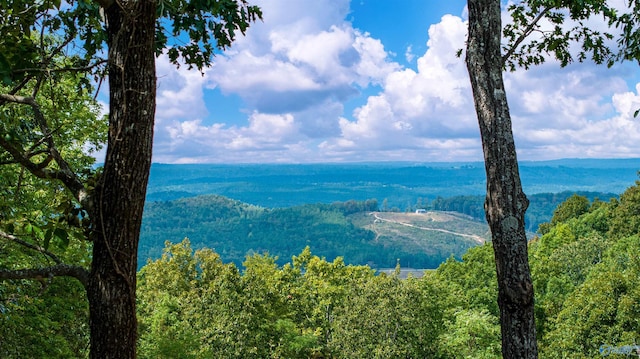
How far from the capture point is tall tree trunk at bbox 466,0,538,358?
14.1 feet

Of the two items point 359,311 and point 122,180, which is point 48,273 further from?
point 359,311

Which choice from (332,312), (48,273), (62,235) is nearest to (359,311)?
(332,312)

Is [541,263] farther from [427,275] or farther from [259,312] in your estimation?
[259,312]

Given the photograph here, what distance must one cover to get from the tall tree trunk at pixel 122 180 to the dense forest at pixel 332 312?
698 cm

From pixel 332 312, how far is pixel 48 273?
86.9 ft

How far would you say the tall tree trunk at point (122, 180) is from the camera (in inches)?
110

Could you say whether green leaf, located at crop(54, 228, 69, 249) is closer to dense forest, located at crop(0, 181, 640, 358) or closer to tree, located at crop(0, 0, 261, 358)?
tree, located at crop(0, 0, 261, 358)

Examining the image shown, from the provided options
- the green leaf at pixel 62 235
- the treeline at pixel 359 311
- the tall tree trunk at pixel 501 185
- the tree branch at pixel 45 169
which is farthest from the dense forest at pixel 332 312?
the tall tree trunk at pixel 501 185

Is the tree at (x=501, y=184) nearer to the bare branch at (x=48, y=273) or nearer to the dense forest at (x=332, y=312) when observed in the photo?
the bare branch at (x=48, y=273)

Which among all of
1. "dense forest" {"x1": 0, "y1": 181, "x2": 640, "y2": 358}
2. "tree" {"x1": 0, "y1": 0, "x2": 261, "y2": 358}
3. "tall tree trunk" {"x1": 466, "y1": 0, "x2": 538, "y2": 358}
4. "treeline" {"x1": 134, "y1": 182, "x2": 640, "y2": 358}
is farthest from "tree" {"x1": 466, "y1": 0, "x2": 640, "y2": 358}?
"treeline" {"x1": 134, "y1": 182, "x2": 640, "y2": 358}

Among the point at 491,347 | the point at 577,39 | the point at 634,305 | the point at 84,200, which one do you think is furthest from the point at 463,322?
the point at 84,200

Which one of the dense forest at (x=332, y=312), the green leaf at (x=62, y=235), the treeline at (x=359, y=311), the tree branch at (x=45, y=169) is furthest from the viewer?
the treeline at (x=359, y=311)

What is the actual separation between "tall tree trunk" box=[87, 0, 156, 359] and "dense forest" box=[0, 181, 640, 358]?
698 cm

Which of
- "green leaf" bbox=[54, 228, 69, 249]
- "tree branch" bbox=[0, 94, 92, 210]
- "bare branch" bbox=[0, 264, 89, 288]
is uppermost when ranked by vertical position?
"tree branch" bbox=[0, 94, 92, 210]
